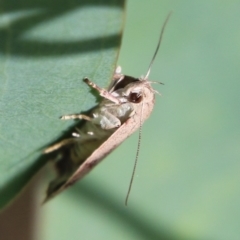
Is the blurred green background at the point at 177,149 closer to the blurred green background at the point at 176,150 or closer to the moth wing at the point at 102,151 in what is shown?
the blurred green background at the point at 176,150

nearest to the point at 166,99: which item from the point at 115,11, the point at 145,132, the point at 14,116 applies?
the point at 145,132

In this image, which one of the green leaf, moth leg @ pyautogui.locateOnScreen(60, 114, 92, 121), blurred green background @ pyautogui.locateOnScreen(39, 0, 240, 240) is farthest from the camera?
blurred green background @ pyautogui.locateOnScreen(39, 0, 240, 240)

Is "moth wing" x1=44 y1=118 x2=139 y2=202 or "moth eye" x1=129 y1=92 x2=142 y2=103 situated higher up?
"moth eye" x1=129 y1=92 x2=142 y2=103

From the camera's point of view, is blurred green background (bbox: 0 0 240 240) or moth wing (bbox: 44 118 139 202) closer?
moth wing (bbox: 44 118 139 202)

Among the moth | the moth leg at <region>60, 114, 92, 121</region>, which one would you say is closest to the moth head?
the moth

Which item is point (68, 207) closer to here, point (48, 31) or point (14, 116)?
point (14, 116)

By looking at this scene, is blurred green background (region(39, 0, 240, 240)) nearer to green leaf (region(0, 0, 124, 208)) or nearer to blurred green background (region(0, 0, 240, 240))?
blurred green background (region(0, 0, 240, 240))

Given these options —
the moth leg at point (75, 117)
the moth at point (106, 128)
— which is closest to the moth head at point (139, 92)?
the moth at point (106, 128)

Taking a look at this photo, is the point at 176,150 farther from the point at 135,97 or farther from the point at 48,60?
the point at 48,60
